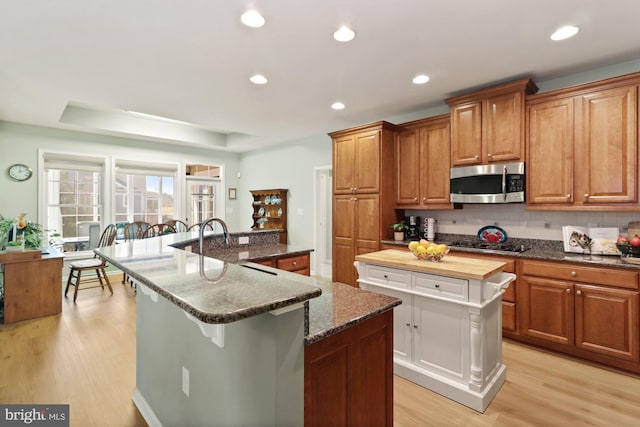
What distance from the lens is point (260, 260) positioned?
2.96m

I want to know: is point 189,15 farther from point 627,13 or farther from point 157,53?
point 627,13

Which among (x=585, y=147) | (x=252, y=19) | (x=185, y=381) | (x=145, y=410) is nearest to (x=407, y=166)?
(x=585, y=147)

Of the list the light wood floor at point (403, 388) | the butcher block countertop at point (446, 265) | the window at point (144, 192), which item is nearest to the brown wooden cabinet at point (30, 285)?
the light wood floor at point (403, 388)

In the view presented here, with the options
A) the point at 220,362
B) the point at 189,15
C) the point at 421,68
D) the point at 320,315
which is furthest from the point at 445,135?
the point at 220,362

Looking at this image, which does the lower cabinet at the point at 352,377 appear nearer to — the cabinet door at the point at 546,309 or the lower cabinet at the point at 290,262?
Answer: the lower cabinet at the point at 290,262

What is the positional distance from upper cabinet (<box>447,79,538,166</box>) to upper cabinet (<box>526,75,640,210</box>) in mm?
117

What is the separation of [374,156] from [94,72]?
3067 millimetres

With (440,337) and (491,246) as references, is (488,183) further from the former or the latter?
(440,337)

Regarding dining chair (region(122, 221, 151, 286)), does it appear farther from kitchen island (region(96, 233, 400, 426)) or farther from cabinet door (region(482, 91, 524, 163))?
cabinet door (region(482, 91, 524, 163))

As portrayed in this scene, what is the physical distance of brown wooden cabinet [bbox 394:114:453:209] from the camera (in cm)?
375

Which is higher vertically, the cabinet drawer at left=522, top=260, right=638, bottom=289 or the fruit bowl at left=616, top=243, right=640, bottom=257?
the fruit bowl at left=616, top=243, right=640, bottom=257

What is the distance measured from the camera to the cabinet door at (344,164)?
14.1ft

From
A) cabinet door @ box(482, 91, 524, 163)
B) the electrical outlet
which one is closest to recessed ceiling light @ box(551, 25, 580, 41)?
cabinet door @ box(482, 91, 524, 163)

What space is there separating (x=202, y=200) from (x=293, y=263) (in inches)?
175
